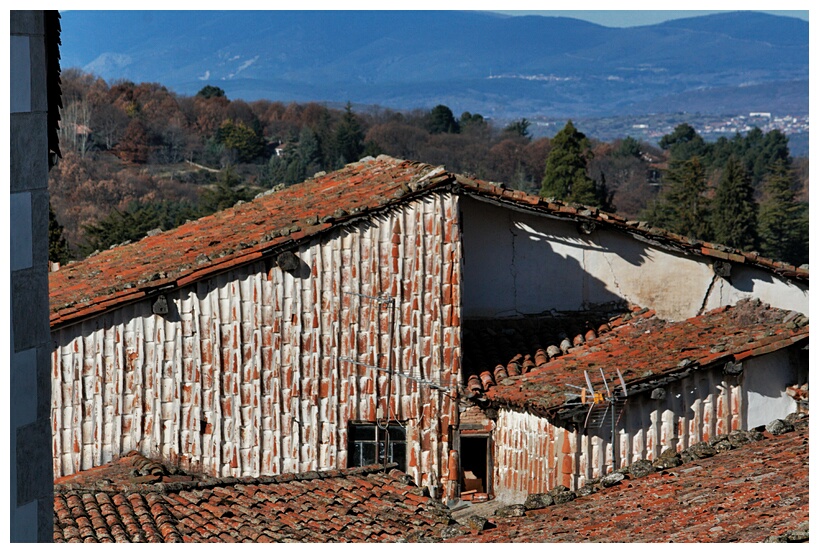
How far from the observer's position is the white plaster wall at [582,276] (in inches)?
595

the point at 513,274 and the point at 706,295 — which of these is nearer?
the point at 513,274

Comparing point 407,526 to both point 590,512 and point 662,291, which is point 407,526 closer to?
point 590,512

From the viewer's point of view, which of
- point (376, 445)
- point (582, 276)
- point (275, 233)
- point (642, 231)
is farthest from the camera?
point (582, 276)

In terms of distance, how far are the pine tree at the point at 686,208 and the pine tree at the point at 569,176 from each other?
2781 mm

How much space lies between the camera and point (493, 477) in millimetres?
13922

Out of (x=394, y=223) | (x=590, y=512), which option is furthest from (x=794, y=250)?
(x=590, y=512)

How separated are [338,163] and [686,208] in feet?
100.0

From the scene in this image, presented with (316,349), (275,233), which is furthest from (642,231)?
(275,233)

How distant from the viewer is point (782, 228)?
56.0 meters

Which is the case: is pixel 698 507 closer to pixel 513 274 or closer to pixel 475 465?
pixel 475 465

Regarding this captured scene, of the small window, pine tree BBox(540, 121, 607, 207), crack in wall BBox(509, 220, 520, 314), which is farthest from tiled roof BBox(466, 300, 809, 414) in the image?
pine tree BBox(540, 121, 607, 207)

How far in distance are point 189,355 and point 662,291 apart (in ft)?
18.7

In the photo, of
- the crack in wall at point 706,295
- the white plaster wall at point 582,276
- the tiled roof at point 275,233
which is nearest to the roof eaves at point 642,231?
the tiled roof at point 275,233

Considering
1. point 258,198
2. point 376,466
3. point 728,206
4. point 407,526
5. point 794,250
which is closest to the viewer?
point 407,526
